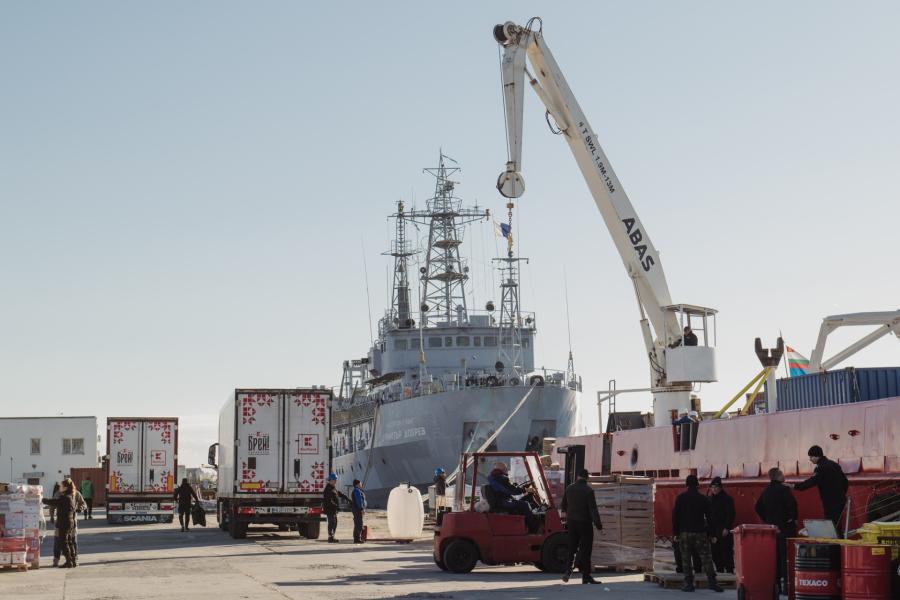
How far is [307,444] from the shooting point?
29188mm

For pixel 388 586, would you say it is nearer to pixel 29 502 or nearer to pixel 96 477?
pixel 29 502

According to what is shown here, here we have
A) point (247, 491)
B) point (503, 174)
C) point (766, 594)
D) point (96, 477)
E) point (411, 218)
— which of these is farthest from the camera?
point (96, 477)

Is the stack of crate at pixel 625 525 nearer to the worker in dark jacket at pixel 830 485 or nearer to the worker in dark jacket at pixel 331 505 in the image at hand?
the worker in dark jacket at pixel 830 485

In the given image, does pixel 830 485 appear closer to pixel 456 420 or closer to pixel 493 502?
pixel 493 502

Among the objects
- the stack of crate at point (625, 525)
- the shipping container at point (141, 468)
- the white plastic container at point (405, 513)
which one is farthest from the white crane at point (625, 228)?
the shipping container at point (141, 468)

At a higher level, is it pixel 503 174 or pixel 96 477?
Answer: pixel 503 174

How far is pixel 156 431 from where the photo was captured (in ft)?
139

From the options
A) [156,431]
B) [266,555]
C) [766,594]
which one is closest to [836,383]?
[766,594]

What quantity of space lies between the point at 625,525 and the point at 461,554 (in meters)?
2.37

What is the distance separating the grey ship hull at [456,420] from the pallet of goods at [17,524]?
29.6 meters

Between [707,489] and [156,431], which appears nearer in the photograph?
[707,489]

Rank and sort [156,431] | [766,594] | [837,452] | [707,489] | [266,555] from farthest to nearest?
[156,431]
[266,555]
[707,489]
[837,452]
[766,594]

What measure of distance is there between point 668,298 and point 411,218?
32927 mm

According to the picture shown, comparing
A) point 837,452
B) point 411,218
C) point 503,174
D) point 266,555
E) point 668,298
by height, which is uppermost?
point 411,218
